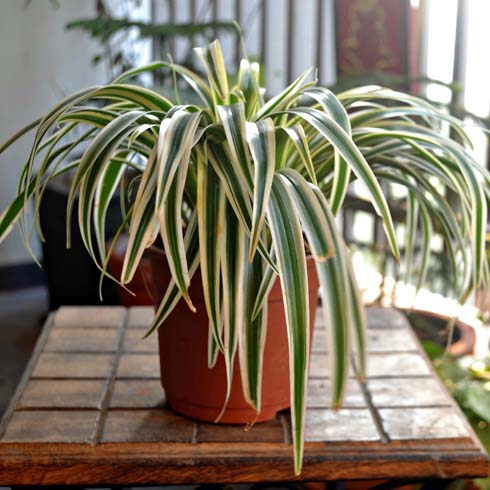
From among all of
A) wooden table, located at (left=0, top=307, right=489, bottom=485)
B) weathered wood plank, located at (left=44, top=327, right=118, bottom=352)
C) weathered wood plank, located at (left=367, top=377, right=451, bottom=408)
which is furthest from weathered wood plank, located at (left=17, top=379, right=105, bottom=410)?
weathered wood plank, located at (left=367, top=377, right=451, bottom=408)

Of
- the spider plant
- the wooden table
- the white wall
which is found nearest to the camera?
the spider plant

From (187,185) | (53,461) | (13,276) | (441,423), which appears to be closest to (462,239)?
(441,423)

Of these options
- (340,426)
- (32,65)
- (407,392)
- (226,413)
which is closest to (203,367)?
(226,413)

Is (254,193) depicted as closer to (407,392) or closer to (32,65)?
(407,392)

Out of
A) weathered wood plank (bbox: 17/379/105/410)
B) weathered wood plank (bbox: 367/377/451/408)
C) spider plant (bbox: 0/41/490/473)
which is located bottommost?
weathered wood plank (bbox: 367/377/451/408)

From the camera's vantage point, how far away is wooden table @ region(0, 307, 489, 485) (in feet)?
3.11

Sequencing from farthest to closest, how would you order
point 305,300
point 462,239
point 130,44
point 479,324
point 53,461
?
point 130,44 → point 479,324 → point 462,239 → point 53,461 → point 305,300

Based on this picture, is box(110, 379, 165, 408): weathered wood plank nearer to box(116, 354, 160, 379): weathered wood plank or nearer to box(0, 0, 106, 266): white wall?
box(116, 354, 160, 379): weathered wood plank

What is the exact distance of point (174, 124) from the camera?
839 millimetres

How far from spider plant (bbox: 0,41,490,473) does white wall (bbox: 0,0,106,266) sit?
6.35 feet

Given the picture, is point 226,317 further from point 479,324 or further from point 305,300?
point 479,324

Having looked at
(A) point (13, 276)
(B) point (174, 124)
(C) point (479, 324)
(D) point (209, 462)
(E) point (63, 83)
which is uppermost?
(B) point (174, 124)

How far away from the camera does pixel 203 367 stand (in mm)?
1013

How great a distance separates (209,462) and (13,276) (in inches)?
90.5
